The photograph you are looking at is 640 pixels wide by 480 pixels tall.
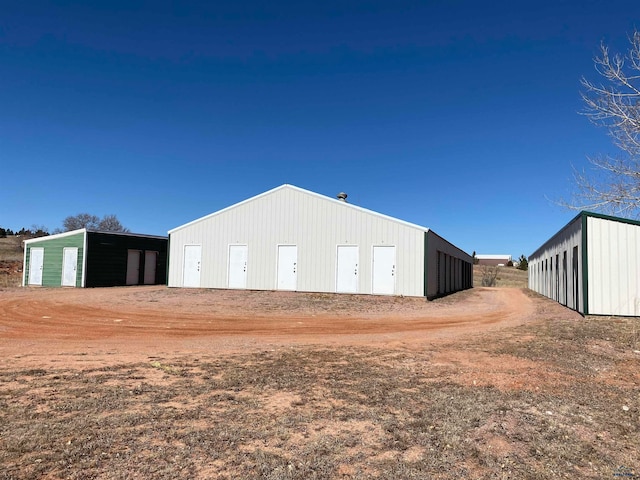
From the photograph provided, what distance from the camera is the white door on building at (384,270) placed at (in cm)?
2017

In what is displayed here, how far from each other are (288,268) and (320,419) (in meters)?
18.0

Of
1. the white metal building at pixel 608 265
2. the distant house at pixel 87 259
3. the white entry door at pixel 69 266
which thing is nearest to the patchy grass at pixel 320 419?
the white metal building at pixel 608 265

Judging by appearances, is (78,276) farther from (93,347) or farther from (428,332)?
(428,332)

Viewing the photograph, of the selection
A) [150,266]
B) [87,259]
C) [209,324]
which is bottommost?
[209,324]

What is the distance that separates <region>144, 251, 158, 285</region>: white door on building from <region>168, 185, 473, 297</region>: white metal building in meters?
6.70

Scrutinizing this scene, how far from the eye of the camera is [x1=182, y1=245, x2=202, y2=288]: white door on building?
24000 millimetres

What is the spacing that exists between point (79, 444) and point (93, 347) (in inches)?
183

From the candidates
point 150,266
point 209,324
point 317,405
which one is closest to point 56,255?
point 150,266

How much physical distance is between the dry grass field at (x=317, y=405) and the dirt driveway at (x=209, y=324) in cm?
12

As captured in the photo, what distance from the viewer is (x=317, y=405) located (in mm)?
4531

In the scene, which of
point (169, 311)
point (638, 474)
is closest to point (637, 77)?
point (638, 474)

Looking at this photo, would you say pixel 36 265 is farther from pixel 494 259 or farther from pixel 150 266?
pixel 494 259

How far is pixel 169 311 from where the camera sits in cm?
1454

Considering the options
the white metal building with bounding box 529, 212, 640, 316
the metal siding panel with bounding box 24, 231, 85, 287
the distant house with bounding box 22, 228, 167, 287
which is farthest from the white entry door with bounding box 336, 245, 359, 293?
the metal siding panel with bounding box 24, 231, 85, 287
